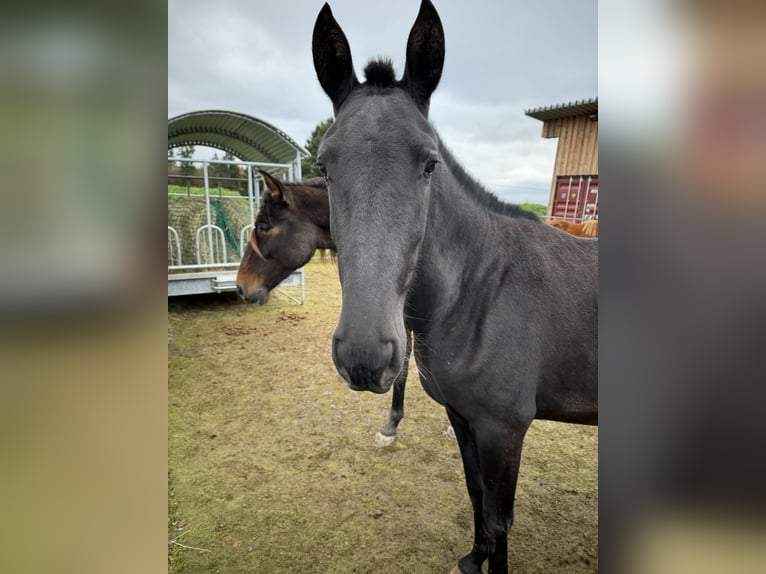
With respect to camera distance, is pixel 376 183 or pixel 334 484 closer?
pixel 376 183

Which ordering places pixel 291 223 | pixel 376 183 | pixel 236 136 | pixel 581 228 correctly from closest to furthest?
pixel 376 183 < pixel 291 223 < pixel 581 228 < pixel 236 136

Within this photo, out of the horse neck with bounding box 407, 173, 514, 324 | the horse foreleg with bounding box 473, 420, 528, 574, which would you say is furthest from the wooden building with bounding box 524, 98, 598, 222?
the horse foreleg with bounding box 473, 420, 528, 574

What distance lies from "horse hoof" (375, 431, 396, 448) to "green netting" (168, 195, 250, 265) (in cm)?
558

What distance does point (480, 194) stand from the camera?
6.25 ft

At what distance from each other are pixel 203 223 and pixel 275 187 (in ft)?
15.5

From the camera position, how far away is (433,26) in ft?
4.45

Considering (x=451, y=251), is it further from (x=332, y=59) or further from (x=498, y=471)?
(x=498, y=471)

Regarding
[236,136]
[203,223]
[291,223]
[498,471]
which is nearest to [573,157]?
[291,223]

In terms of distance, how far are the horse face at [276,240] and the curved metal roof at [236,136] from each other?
4.41m

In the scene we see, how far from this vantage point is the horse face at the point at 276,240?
154 inches

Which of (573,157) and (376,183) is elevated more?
(573,157)
